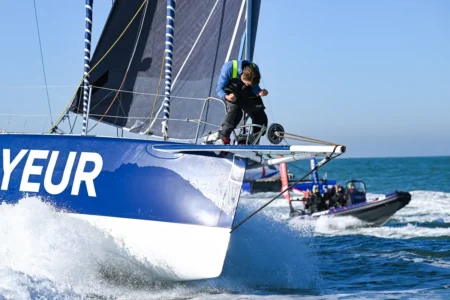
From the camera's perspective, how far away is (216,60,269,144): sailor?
772cm

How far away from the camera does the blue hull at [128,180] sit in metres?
7.53

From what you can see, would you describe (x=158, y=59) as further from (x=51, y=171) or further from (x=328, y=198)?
(x=328, y=198)

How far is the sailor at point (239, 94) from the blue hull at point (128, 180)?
436 millimetres

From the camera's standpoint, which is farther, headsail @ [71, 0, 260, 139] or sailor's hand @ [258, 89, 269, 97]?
headsail @ [71, 0, 260, 139]

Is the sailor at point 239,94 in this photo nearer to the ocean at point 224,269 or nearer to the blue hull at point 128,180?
the blue hull at point 128,180

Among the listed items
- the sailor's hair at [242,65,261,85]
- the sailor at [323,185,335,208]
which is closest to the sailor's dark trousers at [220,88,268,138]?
the sailor's hair at [242,65,261,85]

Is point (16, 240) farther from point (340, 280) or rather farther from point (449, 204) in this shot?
point (449, 204)

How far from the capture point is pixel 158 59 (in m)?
10.8

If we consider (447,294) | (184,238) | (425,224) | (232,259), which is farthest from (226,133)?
(425,224)

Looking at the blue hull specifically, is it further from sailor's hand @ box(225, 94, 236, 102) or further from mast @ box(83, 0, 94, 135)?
mast @ box(83, 0, 94, 135)

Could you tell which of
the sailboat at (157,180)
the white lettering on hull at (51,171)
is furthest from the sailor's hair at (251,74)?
the white lettering on hull at (51,171)

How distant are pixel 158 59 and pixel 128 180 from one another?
351 cm

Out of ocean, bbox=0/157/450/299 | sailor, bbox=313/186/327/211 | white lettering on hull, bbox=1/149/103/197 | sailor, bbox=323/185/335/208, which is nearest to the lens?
ocean, bbox=0/157/450/299

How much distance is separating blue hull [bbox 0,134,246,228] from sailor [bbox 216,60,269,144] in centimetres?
44
